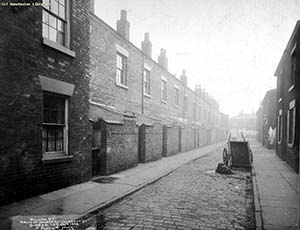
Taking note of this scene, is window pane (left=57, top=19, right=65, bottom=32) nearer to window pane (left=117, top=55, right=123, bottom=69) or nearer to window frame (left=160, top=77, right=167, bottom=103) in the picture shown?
window pane (left=117, top=55, right=123, bottom=69)

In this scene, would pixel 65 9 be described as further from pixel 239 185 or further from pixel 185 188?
pixel 239 185

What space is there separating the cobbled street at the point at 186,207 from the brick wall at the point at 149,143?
4.81m

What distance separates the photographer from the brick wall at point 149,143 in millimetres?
13930

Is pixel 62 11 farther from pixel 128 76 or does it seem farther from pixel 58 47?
pixel 128 76

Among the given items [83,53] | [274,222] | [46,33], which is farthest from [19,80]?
[274,222]

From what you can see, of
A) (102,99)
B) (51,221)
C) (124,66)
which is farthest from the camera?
(124,66)

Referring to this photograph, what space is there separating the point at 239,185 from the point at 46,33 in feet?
26.7

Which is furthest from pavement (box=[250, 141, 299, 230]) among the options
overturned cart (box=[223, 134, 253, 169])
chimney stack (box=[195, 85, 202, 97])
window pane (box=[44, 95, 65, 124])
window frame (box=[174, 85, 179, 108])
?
chimney stack (box=[195, 85, 202, 97])

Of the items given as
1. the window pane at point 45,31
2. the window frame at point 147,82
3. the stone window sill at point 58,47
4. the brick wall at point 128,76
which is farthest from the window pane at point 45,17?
the window frame at point 147,82

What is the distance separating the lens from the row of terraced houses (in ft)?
18.7

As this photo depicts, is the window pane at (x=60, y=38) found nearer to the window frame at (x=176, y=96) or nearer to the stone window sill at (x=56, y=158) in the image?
the stone window sill at (x=56, y=158)

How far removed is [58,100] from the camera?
24.2 ft

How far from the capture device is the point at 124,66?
1373cm

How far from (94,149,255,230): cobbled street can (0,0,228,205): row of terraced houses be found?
7.21ft
